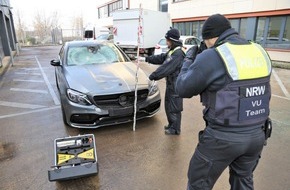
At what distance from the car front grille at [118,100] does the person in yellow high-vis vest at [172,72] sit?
507 millimetres

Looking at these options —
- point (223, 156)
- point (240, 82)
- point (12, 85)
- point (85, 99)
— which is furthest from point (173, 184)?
point (12, 85)

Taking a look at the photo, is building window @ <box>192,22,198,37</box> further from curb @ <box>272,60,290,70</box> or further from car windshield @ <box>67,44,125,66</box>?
car windshield @ <box>67,44,125,66</box>

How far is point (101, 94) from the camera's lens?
12.6 ft

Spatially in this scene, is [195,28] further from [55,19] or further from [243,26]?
[55,19]

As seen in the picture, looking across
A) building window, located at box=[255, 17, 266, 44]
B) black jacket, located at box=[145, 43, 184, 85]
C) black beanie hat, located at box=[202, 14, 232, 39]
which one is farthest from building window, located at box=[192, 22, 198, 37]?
black beanie hat, located at box=[202, 14, 232, 39]

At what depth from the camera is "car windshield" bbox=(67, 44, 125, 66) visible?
16.7 ft

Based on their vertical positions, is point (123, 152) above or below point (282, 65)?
above

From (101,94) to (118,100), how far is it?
325 mm

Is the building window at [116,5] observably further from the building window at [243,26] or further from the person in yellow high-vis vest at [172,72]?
the person in yellow high-vis vest at [172,72]

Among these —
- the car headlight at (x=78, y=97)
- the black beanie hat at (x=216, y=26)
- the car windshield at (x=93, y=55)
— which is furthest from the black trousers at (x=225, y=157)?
the car windshield at (x=93, y=55)

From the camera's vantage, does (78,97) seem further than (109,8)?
No

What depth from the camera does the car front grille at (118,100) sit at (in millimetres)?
3871

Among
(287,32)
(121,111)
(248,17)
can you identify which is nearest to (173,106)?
(121,111)

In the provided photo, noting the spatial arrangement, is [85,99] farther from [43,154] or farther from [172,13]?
[172,13]
